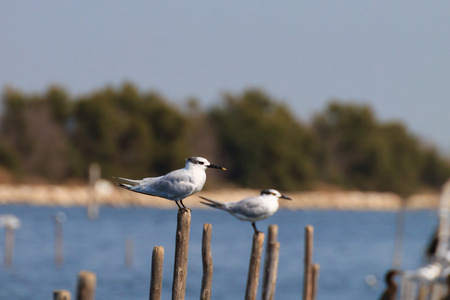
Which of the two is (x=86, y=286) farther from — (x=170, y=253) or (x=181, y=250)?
(x=170, y=253)

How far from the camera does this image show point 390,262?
155 feet

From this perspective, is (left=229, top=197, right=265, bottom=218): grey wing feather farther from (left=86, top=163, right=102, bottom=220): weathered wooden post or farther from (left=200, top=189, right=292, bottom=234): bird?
(left=86, top=163, right=102, bottom=220): weathered wooden post

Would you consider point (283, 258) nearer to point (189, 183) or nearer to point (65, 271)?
point (65, 271)

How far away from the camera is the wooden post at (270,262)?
412 inches

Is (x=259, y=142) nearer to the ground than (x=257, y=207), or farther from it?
farther from it

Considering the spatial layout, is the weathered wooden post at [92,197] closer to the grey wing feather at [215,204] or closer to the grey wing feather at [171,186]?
the grey wing feather at [215,204]

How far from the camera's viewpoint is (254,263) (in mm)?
9797

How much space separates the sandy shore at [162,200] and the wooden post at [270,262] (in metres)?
56.2

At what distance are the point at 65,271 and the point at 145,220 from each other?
29.5 meters

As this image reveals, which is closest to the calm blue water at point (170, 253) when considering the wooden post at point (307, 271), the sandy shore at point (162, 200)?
the sandy shore at point (162, 200)

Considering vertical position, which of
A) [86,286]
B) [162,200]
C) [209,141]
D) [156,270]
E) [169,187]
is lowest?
[86,286]

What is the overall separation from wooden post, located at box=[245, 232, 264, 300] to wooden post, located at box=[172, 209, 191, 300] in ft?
4.33

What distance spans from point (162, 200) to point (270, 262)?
75.8m

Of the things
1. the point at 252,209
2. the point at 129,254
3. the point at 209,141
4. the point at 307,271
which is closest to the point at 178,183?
the point at 252,209
